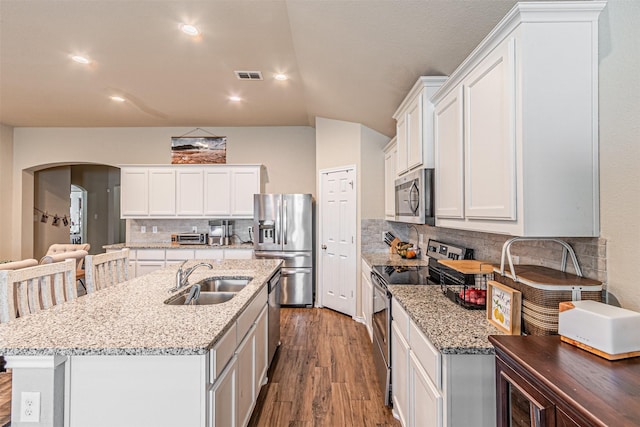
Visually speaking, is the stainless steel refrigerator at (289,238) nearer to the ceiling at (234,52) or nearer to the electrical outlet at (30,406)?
the ceiling at (234,52)

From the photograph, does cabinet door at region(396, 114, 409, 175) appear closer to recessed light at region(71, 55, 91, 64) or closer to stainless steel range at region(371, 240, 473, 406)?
stainless steel range at region(371, 240, 473, 406)

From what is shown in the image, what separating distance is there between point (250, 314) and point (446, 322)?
1.15m

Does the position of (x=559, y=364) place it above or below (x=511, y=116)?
below

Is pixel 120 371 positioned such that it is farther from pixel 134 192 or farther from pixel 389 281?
pixel 134 192

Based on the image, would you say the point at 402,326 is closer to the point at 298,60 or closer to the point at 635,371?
the point at 635,371

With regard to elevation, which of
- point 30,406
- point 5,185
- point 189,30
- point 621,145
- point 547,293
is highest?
point 189,30

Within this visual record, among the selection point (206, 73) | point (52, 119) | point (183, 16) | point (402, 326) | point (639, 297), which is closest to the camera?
point (639, 297)


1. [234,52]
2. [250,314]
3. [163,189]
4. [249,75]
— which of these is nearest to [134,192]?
[163,189]

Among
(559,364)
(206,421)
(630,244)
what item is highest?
(630,244)

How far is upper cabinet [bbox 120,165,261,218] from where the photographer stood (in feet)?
17.3

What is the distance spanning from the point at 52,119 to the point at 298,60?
460cm

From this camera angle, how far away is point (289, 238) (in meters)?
4.83

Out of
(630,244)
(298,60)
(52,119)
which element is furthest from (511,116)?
(52,119)

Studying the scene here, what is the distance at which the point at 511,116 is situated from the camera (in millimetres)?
1352
